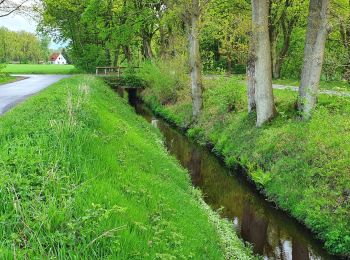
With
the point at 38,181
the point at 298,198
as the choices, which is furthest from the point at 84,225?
the point at 298,198

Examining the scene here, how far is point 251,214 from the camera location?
10555mm

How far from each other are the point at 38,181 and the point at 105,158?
2.04m

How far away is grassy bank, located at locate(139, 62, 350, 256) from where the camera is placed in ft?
29.7

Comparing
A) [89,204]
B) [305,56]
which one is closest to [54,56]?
[305,56]

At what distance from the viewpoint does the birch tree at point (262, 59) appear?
14.2 meters

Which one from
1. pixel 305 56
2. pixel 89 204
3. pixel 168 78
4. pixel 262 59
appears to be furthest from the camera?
pixel 168 78

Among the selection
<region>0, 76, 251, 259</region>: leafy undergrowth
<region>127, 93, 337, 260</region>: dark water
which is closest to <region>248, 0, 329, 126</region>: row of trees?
<region>127, 93, 337, 260</region>: dark water

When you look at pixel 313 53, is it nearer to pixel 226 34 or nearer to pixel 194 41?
pixel 226 34

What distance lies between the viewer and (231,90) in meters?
19.8

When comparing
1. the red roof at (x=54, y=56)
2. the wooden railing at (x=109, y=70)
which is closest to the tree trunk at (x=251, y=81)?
the wooden railing at (x=109, y=70)

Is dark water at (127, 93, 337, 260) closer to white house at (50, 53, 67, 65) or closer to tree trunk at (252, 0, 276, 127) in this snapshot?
tree trunk at (252, 0, 276, 127)

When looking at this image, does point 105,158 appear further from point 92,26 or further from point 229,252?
point 92,26

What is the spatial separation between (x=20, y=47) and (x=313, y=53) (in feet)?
374

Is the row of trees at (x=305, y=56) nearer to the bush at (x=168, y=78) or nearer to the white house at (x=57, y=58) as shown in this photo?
the bush at (x=168, y=78)
